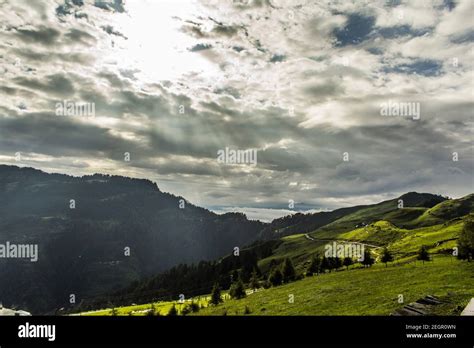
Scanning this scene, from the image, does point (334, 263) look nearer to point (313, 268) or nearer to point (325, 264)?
point (325, 264)

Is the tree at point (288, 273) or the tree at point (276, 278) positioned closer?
the tree at point (276, 278)

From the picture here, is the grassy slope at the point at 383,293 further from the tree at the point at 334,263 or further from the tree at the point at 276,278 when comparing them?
the tree at the point at 334,263

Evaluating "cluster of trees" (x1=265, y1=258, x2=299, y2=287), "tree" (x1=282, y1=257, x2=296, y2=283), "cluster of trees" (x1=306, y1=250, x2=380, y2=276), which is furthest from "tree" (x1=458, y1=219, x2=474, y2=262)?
"tree" (x1=282, y1=257, x2=296, y2=283)

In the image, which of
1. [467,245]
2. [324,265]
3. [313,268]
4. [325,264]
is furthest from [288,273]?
[467,245]

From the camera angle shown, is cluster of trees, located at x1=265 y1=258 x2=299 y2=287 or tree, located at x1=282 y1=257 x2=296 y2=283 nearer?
cluster of trees, located at x1=265 y1=258 x2=299 y2=287

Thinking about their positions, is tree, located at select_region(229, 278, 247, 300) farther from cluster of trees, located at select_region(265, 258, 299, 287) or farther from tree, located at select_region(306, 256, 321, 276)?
tree, located at select_region(306, 256, 321, 276)

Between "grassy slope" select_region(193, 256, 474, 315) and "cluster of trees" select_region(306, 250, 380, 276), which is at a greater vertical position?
"grassy slope" select_region(193, 256, 474, 315)
